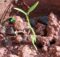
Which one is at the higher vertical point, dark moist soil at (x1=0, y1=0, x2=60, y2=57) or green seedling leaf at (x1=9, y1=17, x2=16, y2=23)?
green seedling leaf at (x1=9, y1=17, x2=16, y2=23)

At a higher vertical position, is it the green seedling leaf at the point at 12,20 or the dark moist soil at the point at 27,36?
the green seedling leaf at the point at 12,20

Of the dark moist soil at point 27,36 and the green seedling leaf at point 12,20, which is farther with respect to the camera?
the green seedling leaf at point 12,20

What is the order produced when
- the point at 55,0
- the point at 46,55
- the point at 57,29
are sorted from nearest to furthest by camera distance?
the point at 46,55, the point at 57,29, the point at 55,0

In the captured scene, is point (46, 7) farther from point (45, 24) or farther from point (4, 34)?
point (4, 34)

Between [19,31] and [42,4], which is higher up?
[42,4]

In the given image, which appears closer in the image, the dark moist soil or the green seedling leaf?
the dark moist soil

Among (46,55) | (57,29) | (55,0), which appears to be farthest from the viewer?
(55,0)

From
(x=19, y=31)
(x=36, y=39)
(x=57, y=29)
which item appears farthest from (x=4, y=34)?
(x=57, y=29)

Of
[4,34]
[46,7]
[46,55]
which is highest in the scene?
[46,7]
